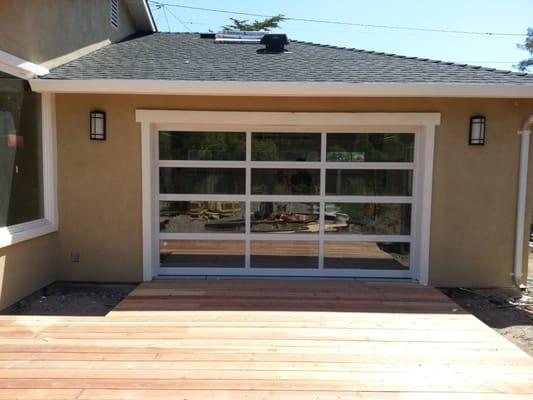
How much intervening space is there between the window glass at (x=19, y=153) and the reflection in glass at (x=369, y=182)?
157 inches

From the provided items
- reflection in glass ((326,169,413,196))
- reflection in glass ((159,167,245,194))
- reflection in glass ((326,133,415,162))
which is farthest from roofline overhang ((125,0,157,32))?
reflection in glass ((326,169,413,196))

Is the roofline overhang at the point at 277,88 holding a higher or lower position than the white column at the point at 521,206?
higher

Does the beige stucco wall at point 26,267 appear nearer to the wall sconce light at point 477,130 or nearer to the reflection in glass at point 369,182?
the reflection in glass at point 369,182

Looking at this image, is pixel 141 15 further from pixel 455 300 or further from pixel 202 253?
pixel 455 300

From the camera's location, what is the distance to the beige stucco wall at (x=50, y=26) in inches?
182

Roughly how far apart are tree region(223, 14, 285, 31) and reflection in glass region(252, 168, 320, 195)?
2469cm

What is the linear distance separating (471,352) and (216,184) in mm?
3794

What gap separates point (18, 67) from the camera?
185 inches

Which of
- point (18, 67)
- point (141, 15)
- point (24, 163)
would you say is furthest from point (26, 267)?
point (141, 15)

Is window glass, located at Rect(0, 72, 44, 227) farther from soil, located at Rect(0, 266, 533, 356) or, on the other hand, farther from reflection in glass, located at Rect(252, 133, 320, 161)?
reflection in glass, located at Rect(252, 133, 320, 161)

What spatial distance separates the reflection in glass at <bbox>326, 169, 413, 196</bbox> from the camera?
5.89 metres

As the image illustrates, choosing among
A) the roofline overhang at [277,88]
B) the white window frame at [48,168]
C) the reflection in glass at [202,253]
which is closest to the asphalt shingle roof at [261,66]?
the roofline overhang at [277,88]

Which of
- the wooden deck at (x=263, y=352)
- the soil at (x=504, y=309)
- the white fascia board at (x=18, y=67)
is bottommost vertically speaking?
the soil at (x=504, y=309)

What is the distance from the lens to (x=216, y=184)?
5.91 meters
